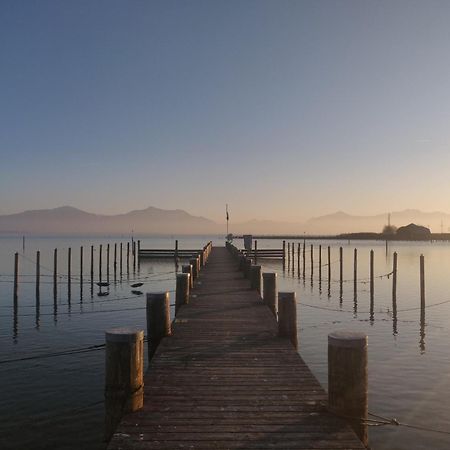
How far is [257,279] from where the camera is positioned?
19.7 m

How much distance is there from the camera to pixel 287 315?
11094 millimetres

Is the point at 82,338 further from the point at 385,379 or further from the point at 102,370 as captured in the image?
the point at 385,379

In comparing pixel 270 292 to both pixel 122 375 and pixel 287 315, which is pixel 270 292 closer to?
pixel 287 315

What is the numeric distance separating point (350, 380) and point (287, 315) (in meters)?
4.51

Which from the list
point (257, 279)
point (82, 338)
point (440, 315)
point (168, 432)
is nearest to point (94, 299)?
point (82, 338)

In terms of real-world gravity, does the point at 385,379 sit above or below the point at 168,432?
below

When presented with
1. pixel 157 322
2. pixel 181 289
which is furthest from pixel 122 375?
pixel 181 289

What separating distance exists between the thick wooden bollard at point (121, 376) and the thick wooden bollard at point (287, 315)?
4.75 m

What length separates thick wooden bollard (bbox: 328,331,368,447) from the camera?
21.6 ft

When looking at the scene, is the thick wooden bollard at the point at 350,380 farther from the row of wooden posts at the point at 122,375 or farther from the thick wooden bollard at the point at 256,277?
the thick wooden bollard at the point at 256,277

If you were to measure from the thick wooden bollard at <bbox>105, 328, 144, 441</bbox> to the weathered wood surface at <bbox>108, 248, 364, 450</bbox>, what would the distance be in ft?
0.67

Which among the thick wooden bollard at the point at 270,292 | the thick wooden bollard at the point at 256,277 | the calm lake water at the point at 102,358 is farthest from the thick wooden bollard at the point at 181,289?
the thick wooden bollard at the point at 256,277

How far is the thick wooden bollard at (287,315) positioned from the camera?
10875 mm

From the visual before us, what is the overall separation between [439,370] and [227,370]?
33.2 feet
